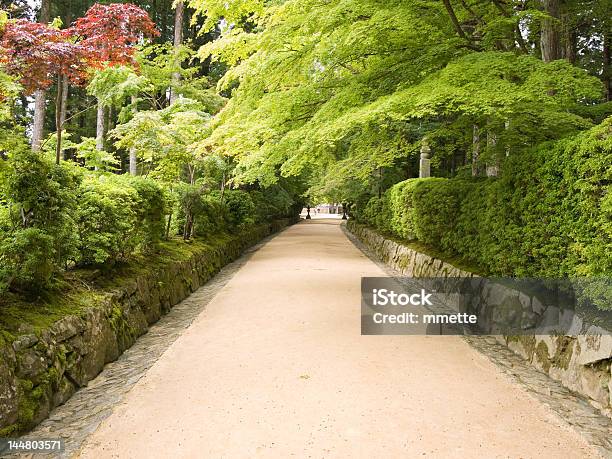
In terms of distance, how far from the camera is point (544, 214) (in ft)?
14.7

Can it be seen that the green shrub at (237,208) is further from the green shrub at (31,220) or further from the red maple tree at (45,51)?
the green shrub at (31,220)

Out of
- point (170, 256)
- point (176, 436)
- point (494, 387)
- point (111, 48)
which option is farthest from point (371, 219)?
point (176, 436)

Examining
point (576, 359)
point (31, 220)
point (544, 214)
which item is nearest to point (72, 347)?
point (31, 220)

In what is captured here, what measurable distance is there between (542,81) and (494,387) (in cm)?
318

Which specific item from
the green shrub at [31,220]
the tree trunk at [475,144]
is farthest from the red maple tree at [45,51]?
the tree trunk at [475,144]

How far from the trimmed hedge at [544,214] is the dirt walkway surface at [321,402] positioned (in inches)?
50.3

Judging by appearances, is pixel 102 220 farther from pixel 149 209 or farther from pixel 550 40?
pixel 550 40

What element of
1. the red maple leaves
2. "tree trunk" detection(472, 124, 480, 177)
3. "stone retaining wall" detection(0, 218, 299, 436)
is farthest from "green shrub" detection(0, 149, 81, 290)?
"tree trunk" detection(472, 124, 480, 177)

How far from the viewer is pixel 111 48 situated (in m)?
7.19

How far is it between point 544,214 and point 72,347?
487 centimetres

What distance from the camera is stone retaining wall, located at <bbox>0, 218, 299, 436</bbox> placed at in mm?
2986

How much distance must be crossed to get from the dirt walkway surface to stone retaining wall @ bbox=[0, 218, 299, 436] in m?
0.54

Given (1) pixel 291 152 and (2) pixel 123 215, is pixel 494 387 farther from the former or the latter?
(2) pixel 123 215

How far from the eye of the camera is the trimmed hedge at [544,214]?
11.9 ft
